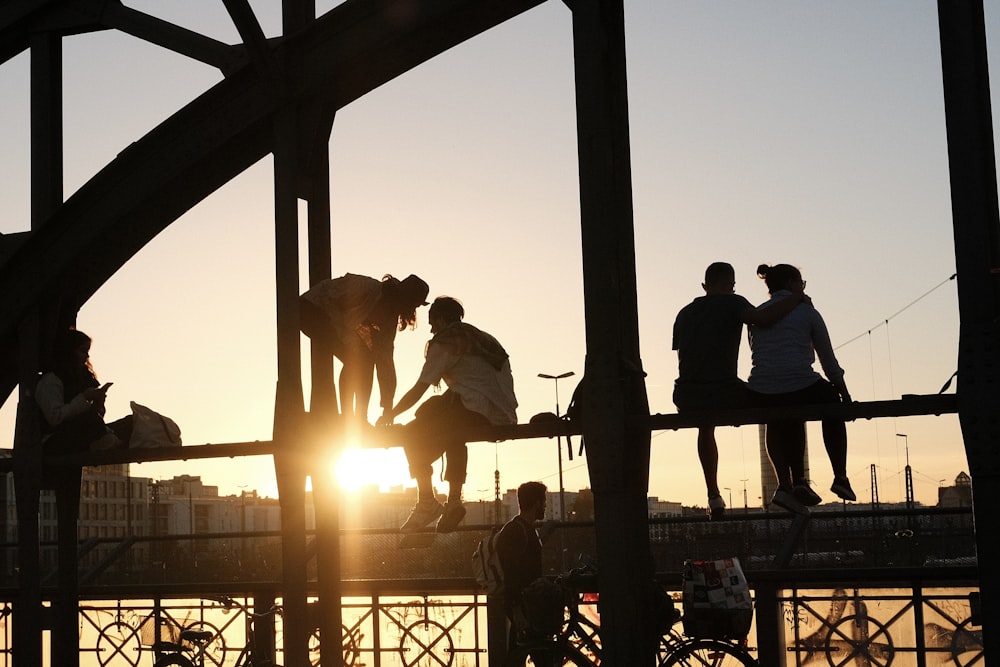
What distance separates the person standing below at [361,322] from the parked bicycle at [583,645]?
1.79 meters

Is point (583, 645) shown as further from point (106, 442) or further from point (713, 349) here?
point (106, 442)

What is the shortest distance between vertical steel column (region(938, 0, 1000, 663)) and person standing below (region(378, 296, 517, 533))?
3.07 meters

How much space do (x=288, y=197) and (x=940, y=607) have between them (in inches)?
234

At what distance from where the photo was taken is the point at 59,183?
935 centimetres

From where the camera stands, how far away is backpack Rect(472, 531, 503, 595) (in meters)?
8.57

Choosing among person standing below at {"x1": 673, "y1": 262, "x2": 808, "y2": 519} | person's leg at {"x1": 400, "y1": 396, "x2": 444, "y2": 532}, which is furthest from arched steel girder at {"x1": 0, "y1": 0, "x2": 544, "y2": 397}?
person standing below at {"x1": 673, "y1": 262, "x2": 808, "y2": 519}

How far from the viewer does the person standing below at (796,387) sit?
292 inches

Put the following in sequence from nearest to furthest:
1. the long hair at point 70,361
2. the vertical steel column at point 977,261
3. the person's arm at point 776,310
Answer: the vertical steel column at point 977,261
the person's arm at point 776,310
the long hair at point 70,361

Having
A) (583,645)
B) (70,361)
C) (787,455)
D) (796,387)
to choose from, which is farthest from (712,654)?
(70,361)

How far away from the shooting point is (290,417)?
26.5 feet

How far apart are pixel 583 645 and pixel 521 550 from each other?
3.54ft

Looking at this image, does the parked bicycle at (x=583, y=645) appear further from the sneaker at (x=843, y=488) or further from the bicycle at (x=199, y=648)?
the bicycle at (x=199, y=648)

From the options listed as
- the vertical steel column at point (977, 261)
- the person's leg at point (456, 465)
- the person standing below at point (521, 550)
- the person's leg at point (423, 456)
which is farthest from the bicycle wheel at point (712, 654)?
the vertical steel column at point (977, 261)

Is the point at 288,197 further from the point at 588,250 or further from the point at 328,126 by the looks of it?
the point at 588,250
